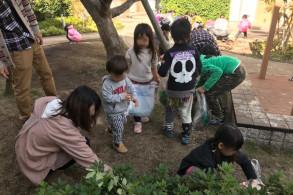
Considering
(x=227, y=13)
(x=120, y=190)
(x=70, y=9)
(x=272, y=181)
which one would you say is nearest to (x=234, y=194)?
(x=272, y=181)

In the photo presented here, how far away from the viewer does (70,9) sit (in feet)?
49.2

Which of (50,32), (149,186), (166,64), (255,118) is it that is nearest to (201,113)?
(255,118)

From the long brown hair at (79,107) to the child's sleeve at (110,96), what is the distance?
1.78ft

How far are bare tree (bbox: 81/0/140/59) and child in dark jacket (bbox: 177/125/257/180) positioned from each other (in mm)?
3192

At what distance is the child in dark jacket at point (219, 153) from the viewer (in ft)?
6.20

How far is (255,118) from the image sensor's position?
302 centimetres

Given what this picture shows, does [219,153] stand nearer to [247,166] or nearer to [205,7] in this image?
[247,166]

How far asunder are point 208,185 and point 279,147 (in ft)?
6.77

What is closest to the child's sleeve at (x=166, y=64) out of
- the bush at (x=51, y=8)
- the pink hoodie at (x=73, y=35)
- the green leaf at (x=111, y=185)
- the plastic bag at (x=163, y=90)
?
the plastic bag at (x=163, y=90)

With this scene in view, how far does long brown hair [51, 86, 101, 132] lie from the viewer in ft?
5.90

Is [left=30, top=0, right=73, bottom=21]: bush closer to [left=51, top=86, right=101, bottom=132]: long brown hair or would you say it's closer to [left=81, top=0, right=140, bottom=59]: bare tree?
[left=81, top=0, right=140, bottom=59]: bare tree

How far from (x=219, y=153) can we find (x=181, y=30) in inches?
52.5

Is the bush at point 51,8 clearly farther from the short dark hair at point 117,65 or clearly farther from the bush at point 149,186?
the bush at point 149,186

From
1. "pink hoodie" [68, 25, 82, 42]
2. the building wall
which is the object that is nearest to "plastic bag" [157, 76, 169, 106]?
"pink hoodie" [68, 25, 82, 42]
